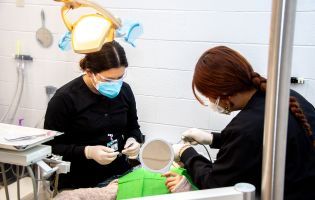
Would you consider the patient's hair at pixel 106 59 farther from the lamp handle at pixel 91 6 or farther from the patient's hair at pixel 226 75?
the lamp handle at pixel 91 6

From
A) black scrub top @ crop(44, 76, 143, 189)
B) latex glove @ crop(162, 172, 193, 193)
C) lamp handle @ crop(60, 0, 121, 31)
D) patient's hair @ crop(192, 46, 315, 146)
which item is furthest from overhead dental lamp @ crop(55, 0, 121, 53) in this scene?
black scrub top @ crop(44, 76, 143, 189)

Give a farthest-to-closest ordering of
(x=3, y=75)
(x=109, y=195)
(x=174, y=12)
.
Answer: (x=3, y=75) < (x=174, y=12) < (x=109, y=195)

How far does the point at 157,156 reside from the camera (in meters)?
1.26

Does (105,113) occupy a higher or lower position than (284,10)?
lower

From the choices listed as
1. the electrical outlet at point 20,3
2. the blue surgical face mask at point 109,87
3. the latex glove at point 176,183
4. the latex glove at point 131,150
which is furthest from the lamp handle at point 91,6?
the electrical outlet at point 20,3

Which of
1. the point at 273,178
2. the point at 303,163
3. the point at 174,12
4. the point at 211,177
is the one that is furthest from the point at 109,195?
the point at 174,12

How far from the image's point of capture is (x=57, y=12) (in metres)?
2.50

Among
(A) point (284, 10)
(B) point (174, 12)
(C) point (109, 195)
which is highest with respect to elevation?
(B) point (174, 12)

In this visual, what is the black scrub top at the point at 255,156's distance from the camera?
1.03m

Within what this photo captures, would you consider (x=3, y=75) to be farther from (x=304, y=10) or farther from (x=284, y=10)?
(x=284, y=10)

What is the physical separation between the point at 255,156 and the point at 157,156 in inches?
15.0

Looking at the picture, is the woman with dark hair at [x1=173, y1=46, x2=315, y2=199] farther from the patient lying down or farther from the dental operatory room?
the patient lying down

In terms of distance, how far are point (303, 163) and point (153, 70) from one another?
4.83 feet

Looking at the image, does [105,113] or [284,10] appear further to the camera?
[105,113]
